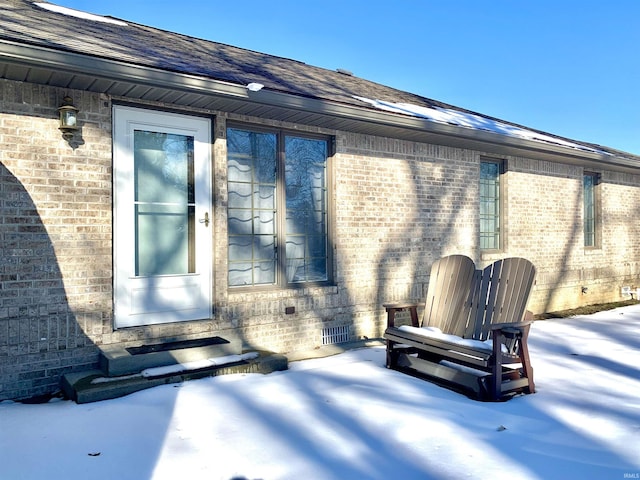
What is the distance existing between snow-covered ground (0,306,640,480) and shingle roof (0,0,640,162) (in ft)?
9.24

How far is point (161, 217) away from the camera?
16.0ft

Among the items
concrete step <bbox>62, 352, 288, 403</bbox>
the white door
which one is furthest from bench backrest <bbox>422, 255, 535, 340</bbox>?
the white door

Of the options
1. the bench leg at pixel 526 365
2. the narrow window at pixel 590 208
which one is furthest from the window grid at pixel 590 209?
the bench leg at pixel 526 365

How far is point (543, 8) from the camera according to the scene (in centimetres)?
1680

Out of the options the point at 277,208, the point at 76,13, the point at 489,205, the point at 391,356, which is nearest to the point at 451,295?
the point at 391,356

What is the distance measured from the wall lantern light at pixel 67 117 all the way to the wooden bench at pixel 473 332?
3456mm

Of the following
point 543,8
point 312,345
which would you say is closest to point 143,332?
point 312,345

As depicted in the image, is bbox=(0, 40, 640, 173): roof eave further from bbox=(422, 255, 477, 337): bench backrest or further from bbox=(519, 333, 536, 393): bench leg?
bbox=(519, 333, 536, 393): bench leg

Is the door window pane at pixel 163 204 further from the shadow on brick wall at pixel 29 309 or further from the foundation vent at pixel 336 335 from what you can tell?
the foundation vent at pixel 336 335

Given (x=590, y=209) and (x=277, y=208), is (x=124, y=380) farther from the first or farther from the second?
(x=590, y=209)

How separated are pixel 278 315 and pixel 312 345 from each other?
0.63 meters

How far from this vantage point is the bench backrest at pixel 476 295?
4359mm

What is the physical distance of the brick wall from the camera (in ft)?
13.4

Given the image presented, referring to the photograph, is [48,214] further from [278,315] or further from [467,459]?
[467,459]
